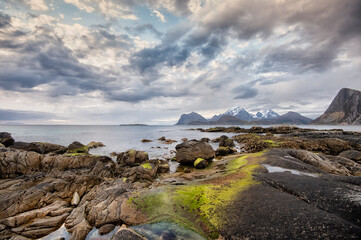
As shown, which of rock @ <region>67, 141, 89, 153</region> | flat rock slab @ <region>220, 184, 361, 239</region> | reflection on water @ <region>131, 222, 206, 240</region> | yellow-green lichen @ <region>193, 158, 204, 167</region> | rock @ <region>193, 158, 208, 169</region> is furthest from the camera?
rock @ <region>67, 141, 89, 153</region>

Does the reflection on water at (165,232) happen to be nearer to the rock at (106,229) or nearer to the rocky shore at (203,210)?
the rocky shore at (203,210)

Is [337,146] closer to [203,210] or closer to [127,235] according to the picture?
[203,210]

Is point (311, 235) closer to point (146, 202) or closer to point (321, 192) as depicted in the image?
point (321, 192)

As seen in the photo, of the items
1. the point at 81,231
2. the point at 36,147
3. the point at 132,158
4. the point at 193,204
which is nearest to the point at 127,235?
the point at 81,231

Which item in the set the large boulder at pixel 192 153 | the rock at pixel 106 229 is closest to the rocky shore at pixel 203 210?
the rock at pixel 106 229

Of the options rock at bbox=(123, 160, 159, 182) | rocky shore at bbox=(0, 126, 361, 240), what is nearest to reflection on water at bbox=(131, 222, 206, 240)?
rocky shore at bbox=(0, 126, 361, 240)

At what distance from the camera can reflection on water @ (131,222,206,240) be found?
600 centimetres

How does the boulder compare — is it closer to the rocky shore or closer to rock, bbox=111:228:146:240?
the rocky shore

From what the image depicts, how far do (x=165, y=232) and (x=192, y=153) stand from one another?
1707 centimetres

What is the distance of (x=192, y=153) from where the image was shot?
23172 mm

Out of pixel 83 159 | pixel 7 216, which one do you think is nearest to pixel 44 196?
pixel 7 216

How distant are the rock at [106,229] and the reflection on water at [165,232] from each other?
1.28 metres

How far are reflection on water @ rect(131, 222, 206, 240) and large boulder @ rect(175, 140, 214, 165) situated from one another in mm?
16374

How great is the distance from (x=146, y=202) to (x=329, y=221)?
7.62 metres
